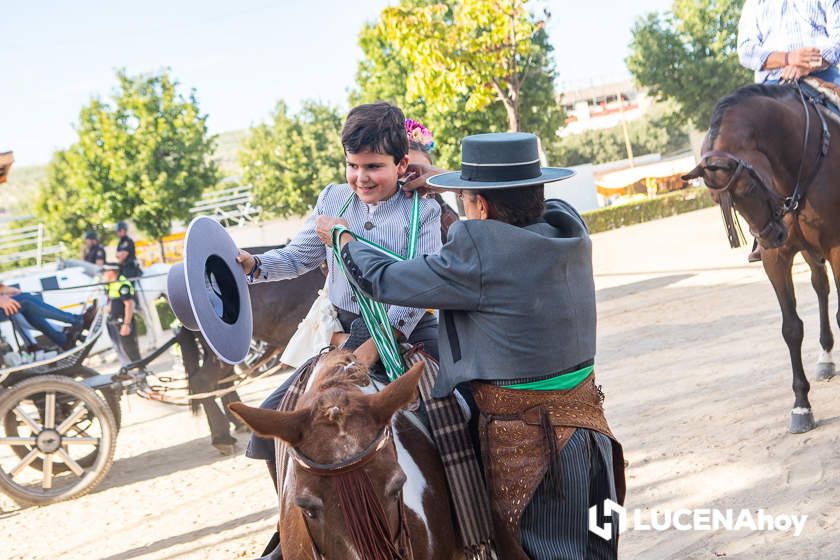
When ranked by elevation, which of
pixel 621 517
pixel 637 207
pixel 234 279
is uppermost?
pixel 234 279

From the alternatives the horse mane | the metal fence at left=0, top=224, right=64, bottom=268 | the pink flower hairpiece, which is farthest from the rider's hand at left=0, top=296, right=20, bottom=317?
the metal fence at left=0, top=224, right=64, bottom=268

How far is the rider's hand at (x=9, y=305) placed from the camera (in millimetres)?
7277

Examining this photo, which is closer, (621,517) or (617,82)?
(621,517)

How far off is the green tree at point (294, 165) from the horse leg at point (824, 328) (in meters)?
30.7

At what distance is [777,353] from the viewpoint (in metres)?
7.94

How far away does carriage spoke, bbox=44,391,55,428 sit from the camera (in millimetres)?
7465

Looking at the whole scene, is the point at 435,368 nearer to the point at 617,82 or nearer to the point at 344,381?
the point at 344,381

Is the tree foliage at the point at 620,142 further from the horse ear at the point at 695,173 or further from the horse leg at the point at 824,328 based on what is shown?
the horse ear at the point at 695,173

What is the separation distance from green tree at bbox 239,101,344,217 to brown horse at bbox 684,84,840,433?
31.4 metres

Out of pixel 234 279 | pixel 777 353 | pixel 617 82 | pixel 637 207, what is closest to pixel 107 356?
pixel 777 353

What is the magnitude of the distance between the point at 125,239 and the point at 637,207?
68.4ft

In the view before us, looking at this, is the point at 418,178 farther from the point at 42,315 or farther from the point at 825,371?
the point at 42,315

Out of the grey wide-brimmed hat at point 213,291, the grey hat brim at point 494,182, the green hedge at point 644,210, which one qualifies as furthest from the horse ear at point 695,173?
the green hedge at point 644,210

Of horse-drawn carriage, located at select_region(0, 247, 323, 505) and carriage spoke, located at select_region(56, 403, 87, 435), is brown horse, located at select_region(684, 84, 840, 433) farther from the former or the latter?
carriage spoke, located at select_region(56, 403, 87, 435)
